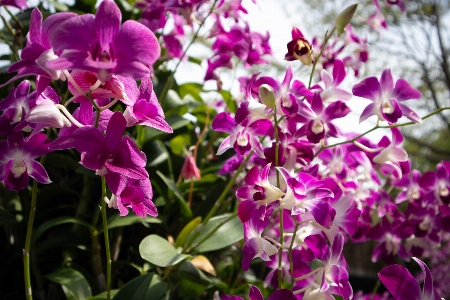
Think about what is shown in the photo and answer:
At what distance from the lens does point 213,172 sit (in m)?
0.99

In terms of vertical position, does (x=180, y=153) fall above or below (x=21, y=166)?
below

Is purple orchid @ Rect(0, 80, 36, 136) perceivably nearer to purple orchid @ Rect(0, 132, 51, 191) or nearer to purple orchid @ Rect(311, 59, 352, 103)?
purple orchid @ Rect(0, 132, 51, 191)

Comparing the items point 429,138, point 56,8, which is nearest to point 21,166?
point 56,8

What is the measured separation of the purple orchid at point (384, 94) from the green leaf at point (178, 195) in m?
0.35

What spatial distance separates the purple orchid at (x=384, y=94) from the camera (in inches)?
22.1

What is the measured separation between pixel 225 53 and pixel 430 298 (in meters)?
0.60

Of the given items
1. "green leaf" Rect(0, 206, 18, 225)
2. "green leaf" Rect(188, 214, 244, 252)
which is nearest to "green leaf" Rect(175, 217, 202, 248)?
"green leaf" Rect(188, 214, 244, 252)

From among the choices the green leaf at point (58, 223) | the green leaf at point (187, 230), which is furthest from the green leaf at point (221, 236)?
the green leaf at point (58, 223)

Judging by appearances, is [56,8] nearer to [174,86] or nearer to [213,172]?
[174,86]

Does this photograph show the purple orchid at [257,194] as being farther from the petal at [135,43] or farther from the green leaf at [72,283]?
the green leaf at [72,283]

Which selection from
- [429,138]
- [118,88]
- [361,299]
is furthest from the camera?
[429,138]

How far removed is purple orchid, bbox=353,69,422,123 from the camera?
56cm

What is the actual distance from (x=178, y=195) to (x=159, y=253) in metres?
0.17

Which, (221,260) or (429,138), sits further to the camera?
(429,138)
